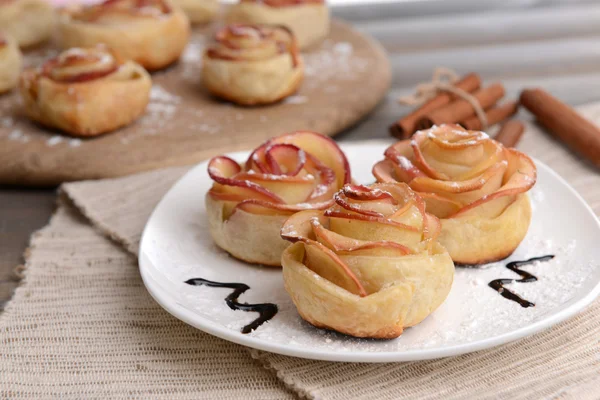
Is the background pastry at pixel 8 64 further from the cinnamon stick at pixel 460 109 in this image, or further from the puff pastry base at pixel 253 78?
the cinnamon stick at pixel 460 109

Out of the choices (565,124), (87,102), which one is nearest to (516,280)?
(565,124)

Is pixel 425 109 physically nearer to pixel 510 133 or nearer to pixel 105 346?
pixel 510 133

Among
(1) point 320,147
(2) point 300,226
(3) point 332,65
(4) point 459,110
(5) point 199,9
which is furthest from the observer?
(5) point 199,9

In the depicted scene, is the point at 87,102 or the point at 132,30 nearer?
the point at 87,102

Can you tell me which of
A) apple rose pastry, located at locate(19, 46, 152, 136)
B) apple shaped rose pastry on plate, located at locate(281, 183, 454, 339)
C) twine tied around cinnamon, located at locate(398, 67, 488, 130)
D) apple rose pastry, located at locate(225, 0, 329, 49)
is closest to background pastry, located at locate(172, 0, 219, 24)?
apple rose pastry, located at locate(225, 0, 329, 49)

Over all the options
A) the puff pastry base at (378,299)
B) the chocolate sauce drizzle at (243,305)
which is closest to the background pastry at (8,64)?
the chocolate sauce drizzle at (243,305)

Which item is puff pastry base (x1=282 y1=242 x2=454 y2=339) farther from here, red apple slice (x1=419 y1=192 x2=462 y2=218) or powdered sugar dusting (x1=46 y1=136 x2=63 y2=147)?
powdered sugar dusting (x1=46 y1=136 x2=63 y2=147)

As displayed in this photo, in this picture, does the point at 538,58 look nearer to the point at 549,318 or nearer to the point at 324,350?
the point at 549,318
